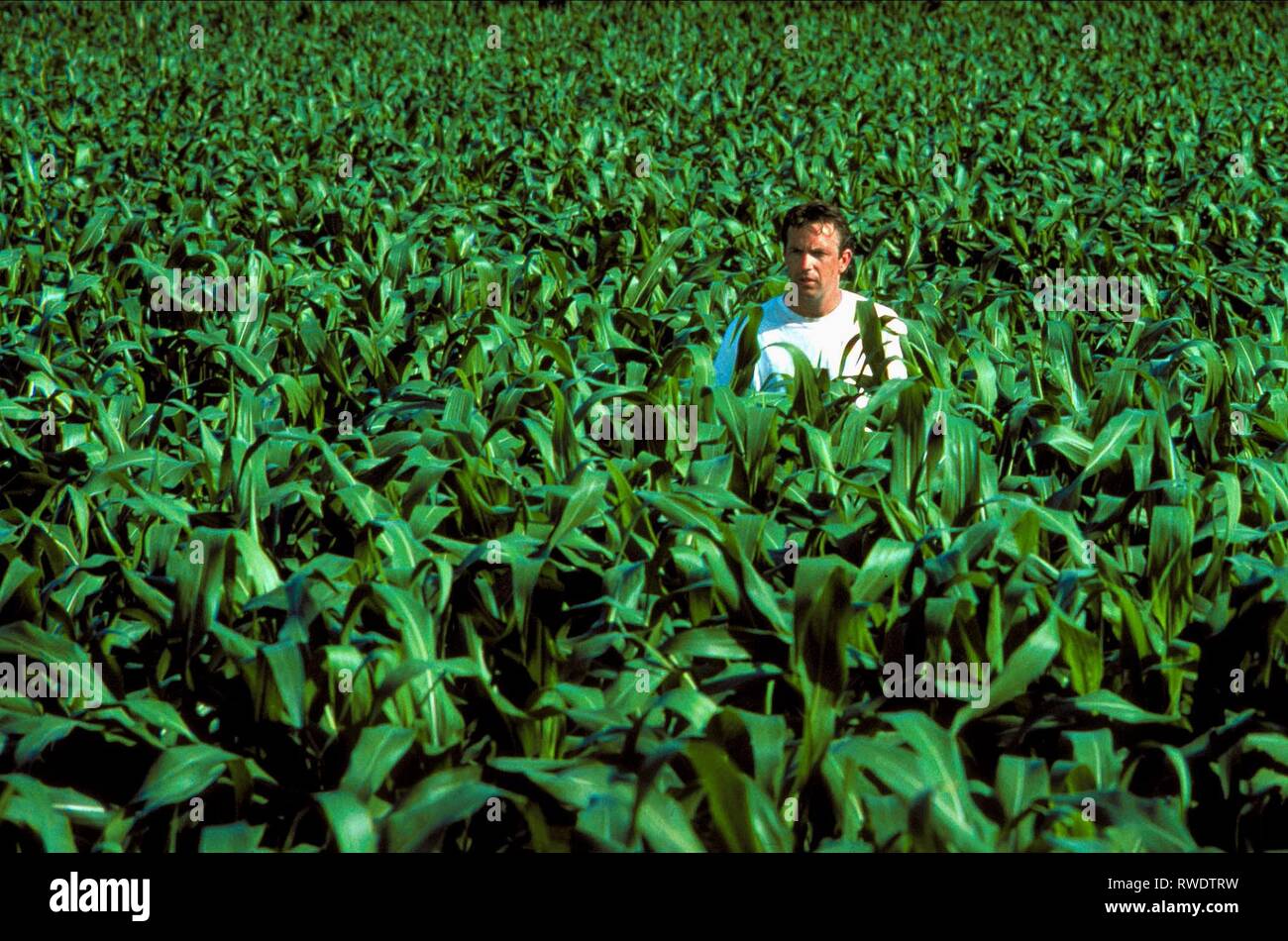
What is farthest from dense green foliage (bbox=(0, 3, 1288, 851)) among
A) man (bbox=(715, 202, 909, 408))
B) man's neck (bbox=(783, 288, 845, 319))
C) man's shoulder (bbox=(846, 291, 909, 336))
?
man's neck (bbox=(783, 288, 845, 319))

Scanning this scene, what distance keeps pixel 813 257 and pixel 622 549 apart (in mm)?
2108

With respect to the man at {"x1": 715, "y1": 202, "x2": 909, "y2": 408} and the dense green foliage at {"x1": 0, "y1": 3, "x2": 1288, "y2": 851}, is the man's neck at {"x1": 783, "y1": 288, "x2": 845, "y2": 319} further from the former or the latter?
the dense green foliage at {"x1": 0, "y1": 3, "x2": 1288, "y2": 851}

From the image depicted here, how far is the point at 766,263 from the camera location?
8258 millimetres

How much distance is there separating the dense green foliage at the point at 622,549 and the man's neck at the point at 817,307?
0.41 metres

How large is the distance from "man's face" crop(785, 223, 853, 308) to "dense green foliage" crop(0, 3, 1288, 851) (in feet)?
1.37

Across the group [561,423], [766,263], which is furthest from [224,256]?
[561,423]

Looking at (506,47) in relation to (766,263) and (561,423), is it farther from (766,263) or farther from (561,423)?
(561,423)

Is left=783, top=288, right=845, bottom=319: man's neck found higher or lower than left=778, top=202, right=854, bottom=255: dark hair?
lower

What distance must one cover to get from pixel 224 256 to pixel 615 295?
2077 mm

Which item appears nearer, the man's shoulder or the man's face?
the man's shoulder

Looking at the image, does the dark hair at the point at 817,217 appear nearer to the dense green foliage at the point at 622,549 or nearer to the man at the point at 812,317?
the man at the point at 812,317

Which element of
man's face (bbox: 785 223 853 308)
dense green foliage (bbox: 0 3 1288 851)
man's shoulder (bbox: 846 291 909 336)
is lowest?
dense green foliage (bbox: 0 3 1288 851)

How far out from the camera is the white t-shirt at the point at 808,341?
520 centimetres

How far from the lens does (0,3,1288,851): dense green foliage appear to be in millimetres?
2670
